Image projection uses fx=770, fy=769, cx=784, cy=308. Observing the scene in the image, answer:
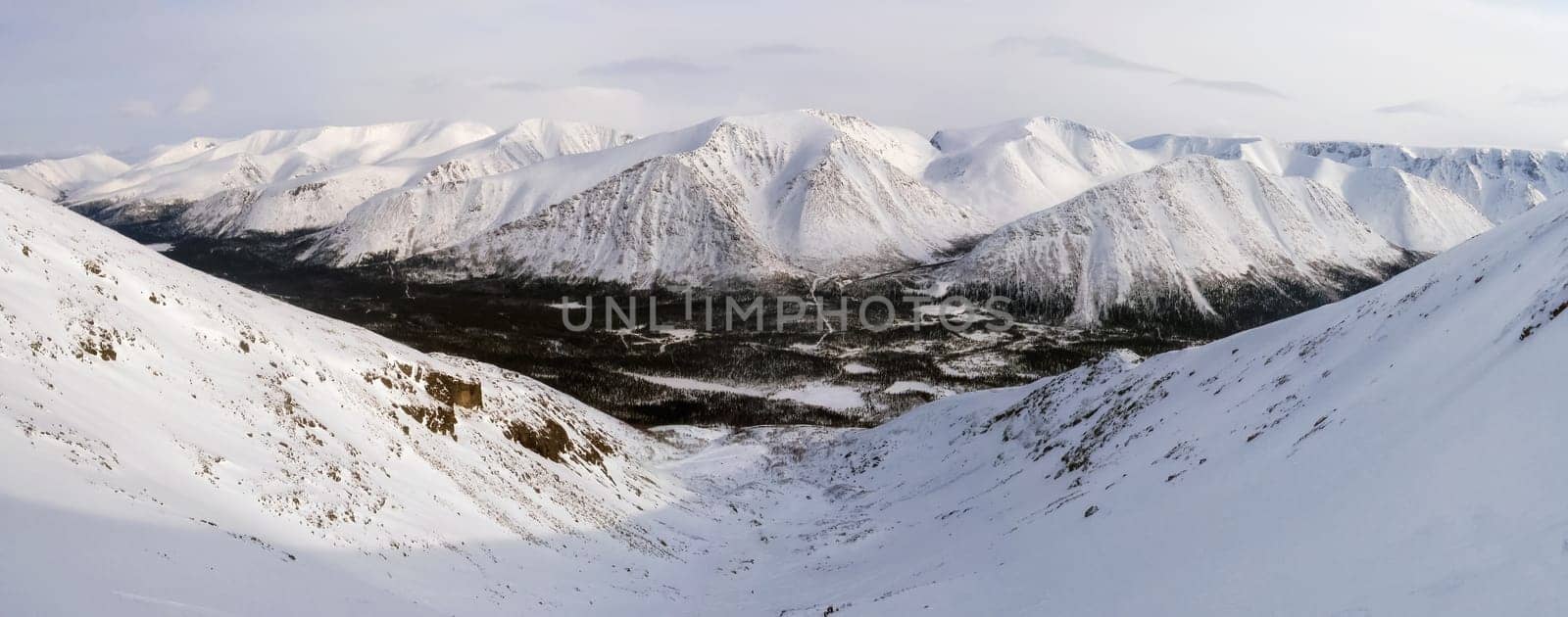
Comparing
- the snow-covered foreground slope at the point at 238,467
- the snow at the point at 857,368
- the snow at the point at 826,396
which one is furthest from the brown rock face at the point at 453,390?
the snow at the point at 857,368

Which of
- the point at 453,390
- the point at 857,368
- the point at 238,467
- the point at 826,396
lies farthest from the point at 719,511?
the point at 857,368

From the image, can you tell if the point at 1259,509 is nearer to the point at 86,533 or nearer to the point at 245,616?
the point at 245,616

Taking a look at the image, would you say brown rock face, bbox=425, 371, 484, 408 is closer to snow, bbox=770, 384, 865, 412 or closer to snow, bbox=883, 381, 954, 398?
snow, bbox=770, 384, 865, 412

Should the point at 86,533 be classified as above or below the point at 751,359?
above

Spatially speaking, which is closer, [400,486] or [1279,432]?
[1279,432]

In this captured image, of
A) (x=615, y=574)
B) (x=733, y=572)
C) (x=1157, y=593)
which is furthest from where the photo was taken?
(x=733, y=572)

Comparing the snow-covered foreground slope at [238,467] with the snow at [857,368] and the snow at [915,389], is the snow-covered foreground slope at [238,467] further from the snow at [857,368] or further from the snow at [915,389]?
the snow at [857,368]

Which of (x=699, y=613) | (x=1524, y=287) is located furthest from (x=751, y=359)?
(x=1524, y=287)

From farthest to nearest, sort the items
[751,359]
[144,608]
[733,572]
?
[751,359], [733,572], [144,608]
